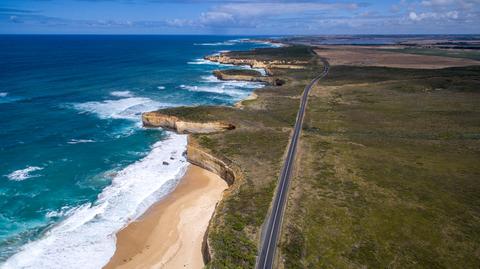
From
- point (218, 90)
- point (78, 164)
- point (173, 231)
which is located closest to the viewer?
point (173, 231)

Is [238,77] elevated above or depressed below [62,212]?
above

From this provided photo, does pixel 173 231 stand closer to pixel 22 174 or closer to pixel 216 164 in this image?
pixel 216 164

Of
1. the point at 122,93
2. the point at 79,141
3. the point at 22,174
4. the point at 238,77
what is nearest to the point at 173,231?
the point at 22,174

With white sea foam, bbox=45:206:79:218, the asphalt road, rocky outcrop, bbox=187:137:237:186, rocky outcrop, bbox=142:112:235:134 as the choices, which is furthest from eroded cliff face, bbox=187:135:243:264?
white sea foam, bbox=45:206:79:218

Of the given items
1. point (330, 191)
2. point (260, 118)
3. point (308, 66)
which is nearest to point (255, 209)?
point (330, 191)

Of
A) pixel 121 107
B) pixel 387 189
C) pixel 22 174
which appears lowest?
pixel 22 174

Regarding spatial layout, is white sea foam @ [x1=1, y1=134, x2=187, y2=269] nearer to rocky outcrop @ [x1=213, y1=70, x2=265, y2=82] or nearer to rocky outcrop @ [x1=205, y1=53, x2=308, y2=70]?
rocky outcrop @ [x1=213, y1=70, x2=265, y2=82]

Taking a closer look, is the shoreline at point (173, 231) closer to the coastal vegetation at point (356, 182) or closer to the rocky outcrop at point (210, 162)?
the rocky outcrop at point (210, 162)

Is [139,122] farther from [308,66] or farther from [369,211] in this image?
[308,66]
